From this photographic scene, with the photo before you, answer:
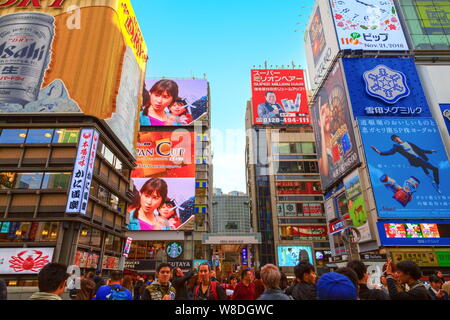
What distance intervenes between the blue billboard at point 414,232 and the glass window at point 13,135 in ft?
118

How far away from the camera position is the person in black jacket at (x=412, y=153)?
1163 inches

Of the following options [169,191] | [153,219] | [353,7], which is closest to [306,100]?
[353,7]

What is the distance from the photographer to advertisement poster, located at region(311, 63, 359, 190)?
3356 cm

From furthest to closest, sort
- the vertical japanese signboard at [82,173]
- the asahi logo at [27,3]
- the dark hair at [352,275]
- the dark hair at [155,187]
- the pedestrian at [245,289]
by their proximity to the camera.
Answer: the dark hair at [155,187] < the asahi logo at [27,3] < the vertical japanese signboard at [82,173] < the pedestrian at [245,289] < the dark hair at [352,275]

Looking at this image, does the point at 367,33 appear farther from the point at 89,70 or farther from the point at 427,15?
the point at 89,70

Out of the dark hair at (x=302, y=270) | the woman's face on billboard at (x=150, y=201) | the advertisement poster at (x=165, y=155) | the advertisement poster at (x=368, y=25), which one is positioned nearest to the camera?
the dark hair at (x=302, y=270)

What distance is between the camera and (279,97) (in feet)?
215

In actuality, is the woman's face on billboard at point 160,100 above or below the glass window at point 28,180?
above

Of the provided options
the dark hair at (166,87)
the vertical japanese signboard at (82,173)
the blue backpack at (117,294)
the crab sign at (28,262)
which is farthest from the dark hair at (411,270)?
the dark hair at (166,87)

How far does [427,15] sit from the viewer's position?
39.2 metres

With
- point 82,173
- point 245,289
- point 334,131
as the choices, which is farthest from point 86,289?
point 334,131

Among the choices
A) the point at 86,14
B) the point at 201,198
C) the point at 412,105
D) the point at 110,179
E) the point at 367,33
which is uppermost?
the point at 367,33

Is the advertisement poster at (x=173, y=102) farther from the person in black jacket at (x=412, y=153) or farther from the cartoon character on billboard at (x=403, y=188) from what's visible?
the cartoon character on billboard at (x=403, y=188)
